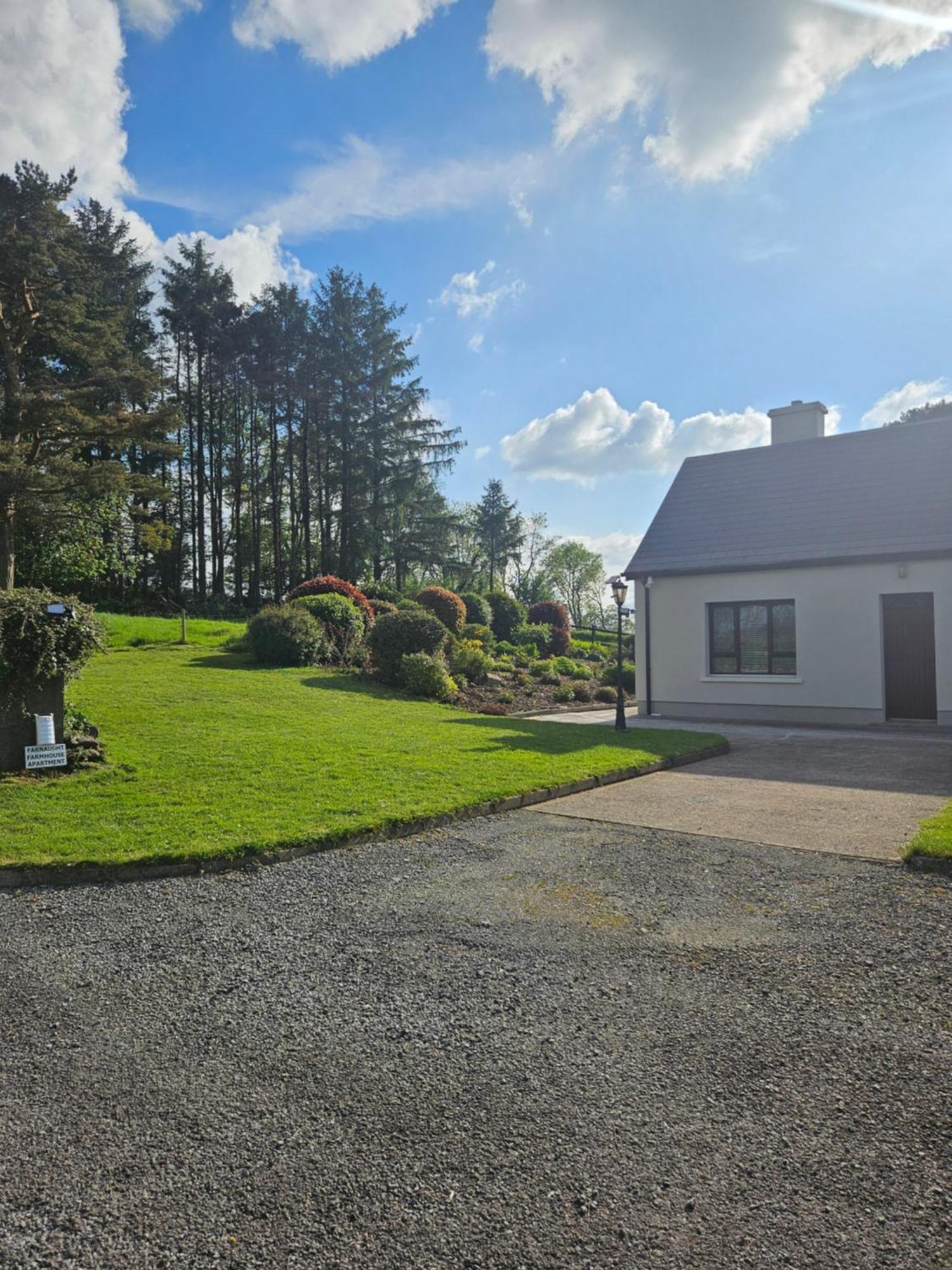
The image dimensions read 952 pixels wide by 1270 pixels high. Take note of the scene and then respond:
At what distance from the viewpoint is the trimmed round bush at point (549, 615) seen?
1158 inches

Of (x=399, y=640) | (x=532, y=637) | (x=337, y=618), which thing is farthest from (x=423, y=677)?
(x=532, y=637)

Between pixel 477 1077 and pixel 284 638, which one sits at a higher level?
pixel 284 638

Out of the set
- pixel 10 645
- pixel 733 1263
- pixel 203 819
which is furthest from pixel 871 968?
pixel 10 645

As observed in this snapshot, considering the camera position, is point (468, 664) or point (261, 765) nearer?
point (261, 765)

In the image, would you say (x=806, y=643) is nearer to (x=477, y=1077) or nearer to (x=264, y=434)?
(x=477, y=1077)

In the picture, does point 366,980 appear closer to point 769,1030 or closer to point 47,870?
point 769,1030

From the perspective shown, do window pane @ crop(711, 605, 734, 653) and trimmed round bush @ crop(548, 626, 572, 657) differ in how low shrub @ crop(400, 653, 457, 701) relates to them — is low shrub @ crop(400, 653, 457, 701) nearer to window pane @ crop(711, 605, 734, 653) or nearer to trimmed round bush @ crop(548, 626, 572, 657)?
window pane @ crop(711, 605, 734, 653)

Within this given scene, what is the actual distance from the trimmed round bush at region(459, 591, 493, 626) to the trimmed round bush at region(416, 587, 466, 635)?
6.82 feet

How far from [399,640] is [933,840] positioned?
11931 mm

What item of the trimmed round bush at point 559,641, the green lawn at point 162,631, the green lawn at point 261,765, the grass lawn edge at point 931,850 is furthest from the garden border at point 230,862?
the trimmed round bush at point 559,641

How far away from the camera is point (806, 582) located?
14.6m

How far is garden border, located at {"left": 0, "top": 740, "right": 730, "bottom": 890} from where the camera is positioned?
4.71 meters

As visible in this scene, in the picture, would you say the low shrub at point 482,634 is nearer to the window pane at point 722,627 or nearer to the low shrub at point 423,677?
the low shrub at point 423,677

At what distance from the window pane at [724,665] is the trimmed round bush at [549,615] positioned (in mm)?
13358
